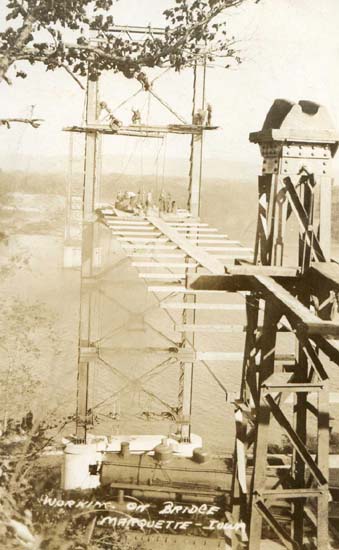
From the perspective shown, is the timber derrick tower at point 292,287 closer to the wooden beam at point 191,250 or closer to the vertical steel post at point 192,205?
the wooden beam at point 191,250

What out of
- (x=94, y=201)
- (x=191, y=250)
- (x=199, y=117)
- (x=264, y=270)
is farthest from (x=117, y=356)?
(x=264, y=270)

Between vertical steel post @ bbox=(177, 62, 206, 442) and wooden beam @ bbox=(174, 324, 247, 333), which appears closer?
wooden beam @ bbox=(174, 324, 247, 333)

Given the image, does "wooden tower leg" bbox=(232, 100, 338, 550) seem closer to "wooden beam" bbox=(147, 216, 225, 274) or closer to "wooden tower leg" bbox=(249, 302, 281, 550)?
"wooden tower leg" bbox=(249, 302, 281, 550)

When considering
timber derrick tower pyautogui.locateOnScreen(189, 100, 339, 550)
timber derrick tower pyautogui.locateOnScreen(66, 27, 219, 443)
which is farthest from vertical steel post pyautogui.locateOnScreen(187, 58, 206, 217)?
timber derrick tower pyautogui.locateOnScreen(189, 100, 339, 550)

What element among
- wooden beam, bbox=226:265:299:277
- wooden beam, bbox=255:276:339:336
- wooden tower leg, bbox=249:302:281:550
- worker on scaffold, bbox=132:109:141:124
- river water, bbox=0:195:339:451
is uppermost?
worker on scaffold, bbox=132:109:141:124

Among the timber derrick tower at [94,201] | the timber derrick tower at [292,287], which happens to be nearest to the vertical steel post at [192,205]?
the timber derrick tower at [94,201]

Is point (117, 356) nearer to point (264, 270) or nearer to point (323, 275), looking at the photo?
point (264, 270)

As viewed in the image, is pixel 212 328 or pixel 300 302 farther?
pixel 212 328

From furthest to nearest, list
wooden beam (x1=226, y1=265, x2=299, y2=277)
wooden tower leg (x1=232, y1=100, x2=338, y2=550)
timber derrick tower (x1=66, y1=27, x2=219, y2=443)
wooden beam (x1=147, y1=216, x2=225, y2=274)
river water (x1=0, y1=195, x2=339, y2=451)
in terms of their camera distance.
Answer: river water (x1=0, y1=195, x2=339, y2=451) < timber derrick tower (x1=66, y1=27, x2=219, y2=443) < wooden beam (x1=147, y1=216, x2=225, y2=274) < wooden beam (x1=226, y1=265, x2=299, y2=277) < wooden tower leg (x1=232, y1=100, x2=338, y2=550)

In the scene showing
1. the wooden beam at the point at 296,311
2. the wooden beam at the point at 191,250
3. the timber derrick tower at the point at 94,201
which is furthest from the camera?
the timber derrick tower at the point at 94,201
